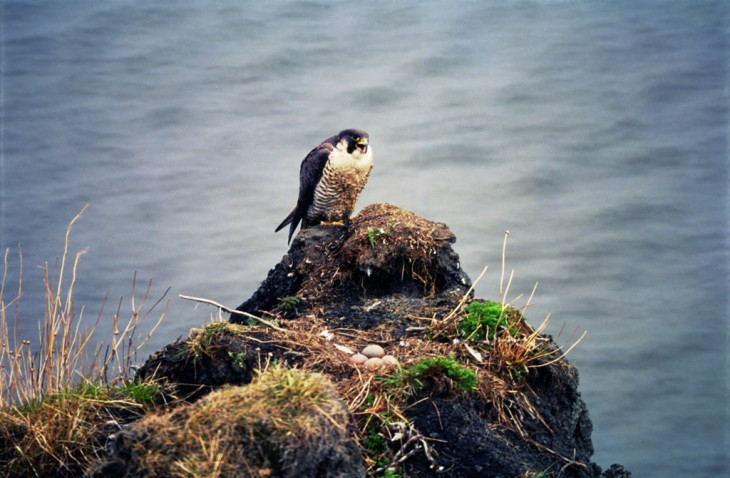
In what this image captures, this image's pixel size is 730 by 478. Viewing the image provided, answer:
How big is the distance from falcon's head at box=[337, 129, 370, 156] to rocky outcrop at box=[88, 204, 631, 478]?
685mm

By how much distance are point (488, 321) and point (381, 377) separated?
763mm

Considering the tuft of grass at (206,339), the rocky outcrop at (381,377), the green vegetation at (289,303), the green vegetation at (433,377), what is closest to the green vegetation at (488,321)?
the rocky outcrop at (381,377)

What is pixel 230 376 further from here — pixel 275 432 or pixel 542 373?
pixel 542 373

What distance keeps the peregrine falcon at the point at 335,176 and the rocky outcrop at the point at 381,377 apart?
0.66m

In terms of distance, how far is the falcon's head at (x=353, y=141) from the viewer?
5531 mm

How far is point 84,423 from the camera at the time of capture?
3439 millimetres

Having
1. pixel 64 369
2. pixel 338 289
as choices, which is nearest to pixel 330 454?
pixel 64 369

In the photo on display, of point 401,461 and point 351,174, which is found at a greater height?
point 351,174

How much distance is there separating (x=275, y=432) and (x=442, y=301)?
2.06 m

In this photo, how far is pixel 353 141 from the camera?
18.4 ft

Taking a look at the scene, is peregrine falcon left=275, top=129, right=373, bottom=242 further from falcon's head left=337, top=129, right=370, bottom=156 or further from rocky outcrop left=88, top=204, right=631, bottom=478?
rocky outcrop left=88, top=204, right=631, bottom=478

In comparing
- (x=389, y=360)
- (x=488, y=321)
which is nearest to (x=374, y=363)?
(x=389, y=360)

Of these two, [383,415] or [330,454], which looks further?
[383,415]

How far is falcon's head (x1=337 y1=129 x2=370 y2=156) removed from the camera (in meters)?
5.53
